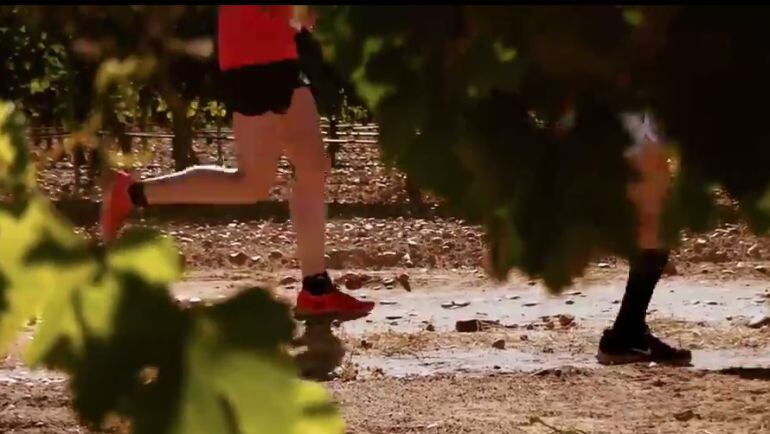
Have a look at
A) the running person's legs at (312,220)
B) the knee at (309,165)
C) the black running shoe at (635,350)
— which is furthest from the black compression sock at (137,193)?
the black running shoe at (635,350)

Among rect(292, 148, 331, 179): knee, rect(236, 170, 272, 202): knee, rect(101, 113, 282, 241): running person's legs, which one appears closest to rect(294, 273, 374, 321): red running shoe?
rect(292, 148, 331, 179): knee

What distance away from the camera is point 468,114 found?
20.0 inches

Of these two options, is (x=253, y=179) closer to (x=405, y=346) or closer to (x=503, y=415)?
(x=503, y=415)

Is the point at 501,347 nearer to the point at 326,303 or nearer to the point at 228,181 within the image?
the point at 326,303

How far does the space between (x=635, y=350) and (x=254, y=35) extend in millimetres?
1922

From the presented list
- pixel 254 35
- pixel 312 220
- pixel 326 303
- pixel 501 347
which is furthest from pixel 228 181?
pixel 254 35

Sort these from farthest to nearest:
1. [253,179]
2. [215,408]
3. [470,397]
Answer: [470,397] < [253,179] < [215,408]

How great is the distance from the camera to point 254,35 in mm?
625

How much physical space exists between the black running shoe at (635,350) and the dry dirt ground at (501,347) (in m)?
0.05

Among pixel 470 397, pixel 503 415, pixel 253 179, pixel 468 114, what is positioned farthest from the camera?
pixel 470 397

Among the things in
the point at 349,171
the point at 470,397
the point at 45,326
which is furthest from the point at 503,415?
the point at 349,171

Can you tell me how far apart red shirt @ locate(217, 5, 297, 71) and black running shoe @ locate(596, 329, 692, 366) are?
1797 millimetres

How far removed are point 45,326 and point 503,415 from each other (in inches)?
64.3

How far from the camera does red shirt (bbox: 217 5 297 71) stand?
20.2 inches
